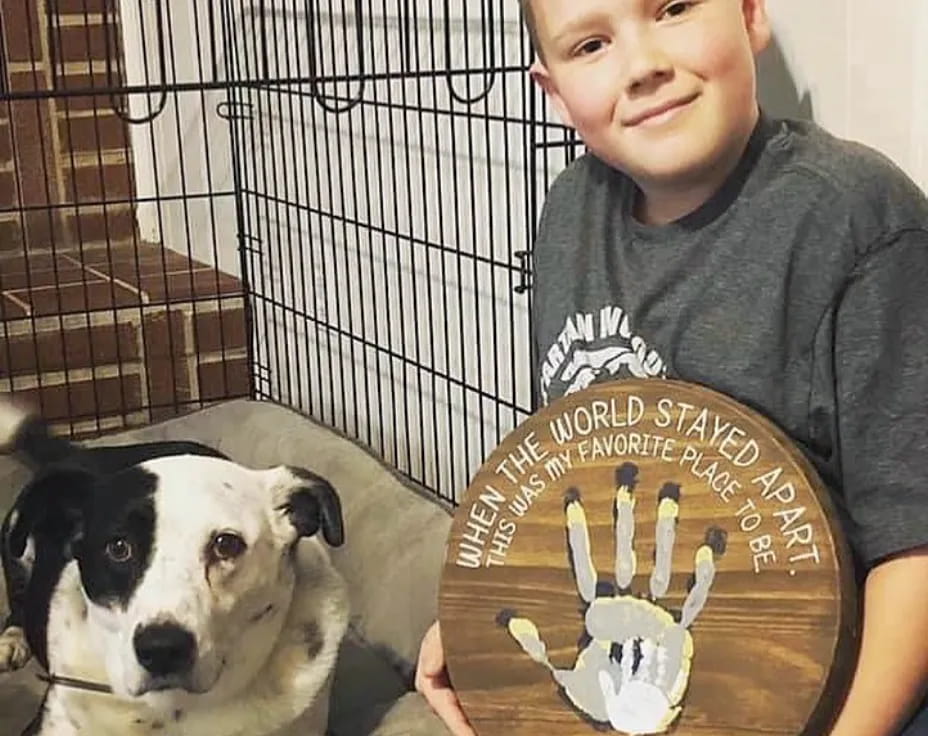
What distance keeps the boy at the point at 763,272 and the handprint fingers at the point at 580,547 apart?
0.42 feet

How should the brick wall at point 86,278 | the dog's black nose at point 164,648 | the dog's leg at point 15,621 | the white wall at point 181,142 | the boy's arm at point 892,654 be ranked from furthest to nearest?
the white wall at point 181,142 → the brick wall at point 86,278 → the dog's leg at point 15,621 → the dog's black nose at point 164,648 → the boy's arm at point 892,654

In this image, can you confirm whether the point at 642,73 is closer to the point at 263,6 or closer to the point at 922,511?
the point at 922,511

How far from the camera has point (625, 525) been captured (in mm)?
1176

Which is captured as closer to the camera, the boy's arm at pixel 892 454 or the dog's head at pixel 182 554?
the boy's arm at pixel 892 454

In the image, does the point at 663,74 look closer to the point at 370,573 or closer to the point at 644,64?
the point at 644,64

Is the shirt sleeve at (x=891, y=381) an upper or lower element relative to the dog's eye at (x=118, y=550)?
upper

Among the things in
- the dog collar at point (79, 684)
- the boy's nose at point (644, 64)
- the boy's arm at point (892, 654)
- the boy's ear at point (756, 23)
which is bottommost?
the dog collar at point (79, 684)

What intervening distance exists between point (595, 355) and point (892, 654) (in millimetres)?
371

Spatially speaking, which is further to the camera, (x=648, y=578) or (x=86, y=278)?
(x=86, y=278)

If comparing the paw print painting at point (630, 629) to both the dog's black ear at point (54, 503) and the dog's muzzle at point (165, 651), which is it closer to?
the dog's muzzle at point (165, 651)

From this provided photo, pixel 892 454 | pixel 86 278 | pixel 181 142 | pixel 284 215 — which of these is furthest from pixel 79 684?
pixel 181 142

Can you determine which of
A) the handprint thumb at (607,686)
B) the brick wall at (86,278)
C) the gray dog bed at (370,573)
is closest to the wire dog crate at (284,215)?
the brick wall at (86,278)

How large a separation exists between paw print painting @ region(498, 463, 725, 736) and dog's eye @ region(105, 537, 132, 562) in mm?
478

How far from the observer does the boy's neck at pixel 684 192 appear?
1.19 meters
